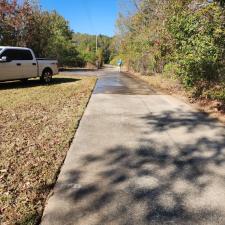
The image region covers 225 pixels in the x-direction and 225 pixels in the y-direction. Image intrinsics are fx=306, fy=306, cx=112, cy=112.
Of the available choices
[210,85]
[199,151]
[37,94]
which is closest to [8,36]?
[37,94]

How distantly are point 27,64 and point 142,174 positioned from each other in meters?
12.0

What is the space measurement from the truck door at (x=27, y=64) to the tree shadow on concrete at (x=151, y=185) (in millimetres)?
10274

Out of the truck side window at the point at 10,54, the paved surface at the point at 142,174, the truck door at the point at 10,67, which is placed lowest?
the paved surface at the point at 142,174

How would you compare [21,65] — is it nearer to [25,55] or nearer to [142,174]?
[25,55]

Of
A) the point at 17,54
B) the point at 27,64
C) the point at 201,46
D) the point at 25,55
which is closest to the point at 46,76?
the point at 27,64

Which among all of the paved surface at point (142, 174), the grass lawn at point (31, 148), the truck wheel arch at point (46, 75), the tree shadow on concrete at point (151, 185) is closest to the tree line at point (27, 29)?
the truck wheel arch at point (46, 75)

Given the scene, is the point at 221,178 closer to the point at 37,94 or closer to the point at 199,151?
the point at 199,151

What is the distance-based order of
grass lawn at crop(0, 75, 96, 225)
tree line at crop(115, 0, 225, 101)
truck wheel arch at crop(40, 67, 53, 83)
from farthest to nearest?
1. truck wheel arch at crop(40, 67, 53, 83)
2. tree line at crop(115, 0, 225, 101)
3. grass lawn at crop(0, 75, 96, 225)

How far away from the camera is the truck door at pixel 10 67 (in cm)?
1426

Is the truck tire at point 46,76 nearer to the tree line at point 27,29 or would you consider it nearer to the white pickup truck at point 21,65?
the white pickup truck at point 21,65

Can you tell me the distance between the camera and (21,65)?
15102 mm

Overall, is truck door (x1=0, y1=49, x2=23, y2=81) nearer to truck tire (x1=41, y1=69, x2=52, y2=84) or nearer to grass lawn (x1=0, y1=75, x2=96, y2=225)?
truck tire (x1=41, y1=69, x2=52, y2=84)

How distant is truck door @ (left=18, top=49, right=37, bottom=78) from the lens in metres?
15.3

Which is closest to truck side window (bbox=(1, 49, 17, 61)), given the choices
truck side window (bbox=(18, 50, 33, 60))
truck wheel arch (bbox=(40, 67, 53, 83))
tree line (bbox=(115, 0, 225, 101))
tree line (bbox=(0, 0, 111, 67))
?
truck side window (bbox=(18, 50, 33, 60))
